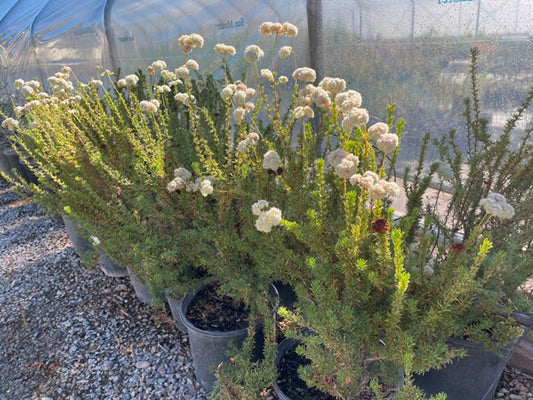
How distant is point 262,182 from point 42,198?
92.3 inches

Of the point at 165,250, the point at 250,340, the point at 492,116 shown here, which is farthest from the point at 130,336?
the point at 492,116

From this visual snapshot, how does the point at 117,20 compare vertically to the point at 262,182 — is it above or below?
above

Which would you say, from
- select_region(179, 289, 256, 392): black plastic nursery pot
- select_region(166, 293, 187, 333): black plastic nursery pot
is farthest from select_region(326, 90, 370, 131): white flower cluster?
select_region(166, 293, 187, 333): black plastic nursery pot

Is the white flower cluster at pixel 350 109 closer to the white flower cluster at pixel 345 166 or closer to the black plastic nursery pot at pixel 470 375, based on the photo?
the white flower cluster at pixel 345 166

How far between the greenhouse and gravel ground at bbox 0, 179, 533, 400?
14 millimetres

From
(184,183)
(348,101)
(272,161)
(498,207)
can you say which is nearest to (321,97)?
(348,101)

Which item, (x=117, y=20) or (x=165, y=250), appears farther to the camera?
(x=117, y=20)

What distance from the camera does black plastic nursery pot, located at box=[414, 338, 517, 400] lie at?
1638mm

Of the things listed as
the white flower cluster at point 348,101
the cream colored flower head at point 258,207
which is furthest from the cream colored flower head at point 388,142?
the cream colored flower head at point 258,207

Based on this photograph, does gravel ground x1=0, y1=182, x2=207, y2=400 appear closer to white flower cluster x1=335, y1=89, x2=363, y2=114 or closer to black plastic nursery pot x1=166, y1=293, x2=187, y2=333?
black plastic nursery pot x1=166, y1=293, x2=187, y2=333

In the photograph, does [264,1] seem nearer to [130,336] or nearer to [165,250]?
[165,250]

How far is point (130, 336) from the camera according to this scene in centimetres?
261

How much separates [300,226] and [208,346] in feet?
3.20

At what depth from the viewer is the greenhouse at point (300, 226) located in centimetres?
137
